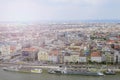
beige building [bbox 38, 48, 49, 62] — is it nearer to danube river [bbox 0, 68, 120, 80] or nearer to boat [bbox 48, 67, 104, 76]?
boat [bbox 48, 67, 104, 76]

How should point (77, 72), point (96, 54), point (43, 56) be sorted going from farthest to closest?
point (43, 56), point (96, 54), point (77, 72)

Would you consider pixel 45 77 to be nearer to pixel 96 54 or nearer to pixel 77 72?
pixel 77 72

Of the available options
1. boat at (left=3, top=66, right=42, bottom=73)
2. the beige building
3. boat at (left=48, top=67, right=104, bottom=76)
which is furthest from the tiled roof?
boat at (left=3, top=66, right=42, bottom=73)

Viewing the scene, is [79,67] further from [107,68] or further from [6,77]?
[6,77]

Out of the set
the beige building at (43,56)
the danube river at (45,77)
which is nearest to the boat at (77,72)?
the danube river at (45,77)

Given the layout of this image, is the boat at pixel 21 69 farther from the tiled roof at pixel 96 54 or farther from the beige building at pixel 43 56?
the tiled roof at pixel 96 54

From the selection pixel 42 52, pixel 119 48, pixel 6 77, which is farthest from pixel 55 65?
pixel 119 48

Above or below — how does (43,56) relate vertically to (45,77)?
above

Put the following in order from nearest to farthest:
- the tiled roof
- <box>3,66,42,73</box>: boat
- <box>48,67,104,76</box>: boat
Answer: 1. <box>48,67,104,76</box>: boat
2. <box>3,66,42,73</box>: boat
3. the tiled roof

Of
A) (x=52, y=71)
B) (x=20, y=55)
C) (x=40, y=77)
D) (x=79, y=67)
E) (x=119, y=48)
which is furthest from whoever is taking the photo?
(x=119, y=48)

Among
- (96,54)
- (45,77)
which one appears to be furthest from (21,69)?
(96,54)

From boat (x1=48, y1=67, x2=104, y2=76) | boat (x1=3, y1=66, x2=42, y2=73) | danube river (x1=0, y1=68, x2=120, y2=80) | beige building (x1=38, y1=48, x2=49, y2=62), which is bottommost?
danube river (x1=0, y1=68, x2=120, y2=80)
